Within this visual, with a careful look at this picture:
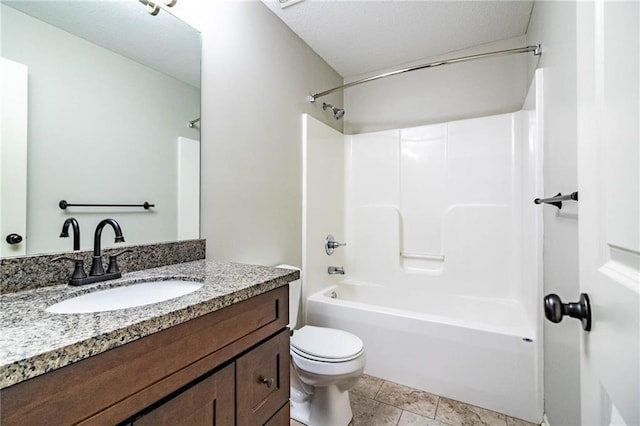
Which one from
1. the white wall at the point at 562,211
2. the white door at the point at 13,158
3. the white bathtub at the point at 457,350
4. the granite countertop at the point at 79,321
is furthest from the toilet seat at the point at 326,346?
the white door at the point at 13,158

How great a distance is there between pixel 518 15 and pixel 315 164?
1.74 meters

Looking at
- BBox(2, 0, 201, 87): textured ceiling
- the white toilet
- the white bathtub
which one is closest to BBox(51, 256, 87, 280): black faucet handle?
BBox(2, 0, 201, 87): textured ceiling

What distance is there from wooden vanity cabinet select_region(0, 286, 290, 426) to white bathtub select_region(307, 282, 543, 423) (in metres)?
1.08

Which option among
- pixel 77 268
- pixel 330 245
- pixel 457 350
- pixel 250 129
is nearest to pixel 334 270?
pixel 330 245

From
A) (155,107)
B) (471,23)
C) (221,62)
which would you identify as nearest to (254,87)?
(221,62)

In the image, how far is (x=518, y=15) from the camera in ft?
6.55

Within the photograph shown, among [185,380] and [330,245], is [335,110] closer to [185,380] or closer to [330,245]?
[330,245]

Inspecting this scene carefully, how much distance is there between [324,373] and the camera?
1.45 metres

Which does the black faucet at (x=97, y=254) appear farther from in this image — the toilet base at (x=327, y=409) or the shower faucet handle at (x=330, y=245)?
the shower faucet handle at (x=330, y=245)

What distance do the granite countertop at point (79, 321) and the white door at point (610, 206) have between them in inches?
31.6

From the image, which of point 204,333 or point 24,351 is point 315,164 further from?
point 24,351

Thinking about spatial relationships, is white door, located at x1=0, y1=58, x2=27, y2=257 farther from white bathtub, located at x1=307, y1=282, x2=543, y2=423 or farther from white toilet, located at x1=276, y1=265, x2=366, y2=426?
white bathtub, located at x1=307, y1=282, x2=543, y2=423

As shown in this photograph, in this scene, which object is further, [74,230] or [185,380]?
[74,230]

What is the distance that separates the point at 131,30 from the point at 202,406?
1.44 meters
